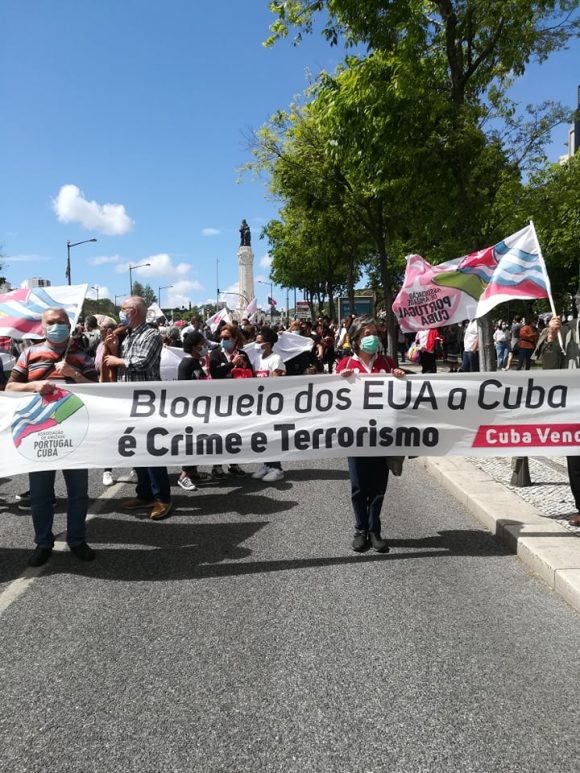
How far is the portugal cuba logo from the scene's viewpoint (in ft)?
16.2

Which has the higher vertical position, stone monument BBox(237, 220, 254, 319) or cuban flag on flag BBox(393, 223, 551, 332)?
stone monument BBox(237, 220, 254, 319)

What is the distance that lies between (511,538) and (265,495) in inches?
110

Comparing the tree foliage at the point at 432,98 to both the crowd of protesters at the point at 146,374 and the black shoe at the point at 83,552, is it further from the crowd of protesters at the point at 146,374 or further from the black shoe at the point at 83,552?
the black shoe at the point at 83,552

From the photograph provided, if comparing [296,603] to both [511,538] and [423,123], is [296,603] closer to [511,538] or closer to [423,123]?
[511,538]

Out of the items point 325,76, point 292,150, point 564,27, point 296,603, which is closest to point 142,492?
point 296,603

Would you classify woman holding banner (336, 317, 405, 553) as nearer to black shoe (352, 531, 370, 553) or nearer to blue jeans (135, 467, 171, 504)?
black shoe (352, 531, 370, 553)

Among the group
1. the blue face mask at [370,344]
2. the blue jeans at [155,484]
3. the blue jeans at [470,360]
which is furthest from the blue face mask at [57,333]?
the blue jeans at [470,360]

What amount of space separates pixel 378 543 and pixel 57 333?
2974mm

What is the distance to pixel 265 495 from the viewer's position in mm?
7125

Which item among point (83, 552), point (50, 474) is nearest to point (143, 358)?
point (50, 474)

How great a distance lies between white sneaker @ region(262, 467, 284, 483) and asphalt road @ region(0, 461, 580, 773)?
2.17 metres

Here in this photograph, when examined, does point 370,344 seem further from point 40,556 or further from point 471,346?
point 471,346

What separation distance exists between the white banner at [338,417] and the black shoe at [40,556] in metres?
0.89

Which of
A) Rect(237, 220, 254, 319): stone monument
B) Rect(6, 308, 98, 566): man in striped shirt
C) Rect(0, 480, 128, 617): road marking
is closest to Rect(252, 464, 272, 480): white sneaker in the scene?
Rect(0, 480, 128, 617): road marking
